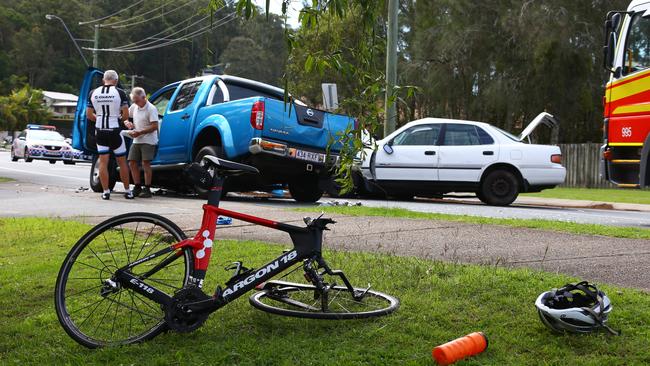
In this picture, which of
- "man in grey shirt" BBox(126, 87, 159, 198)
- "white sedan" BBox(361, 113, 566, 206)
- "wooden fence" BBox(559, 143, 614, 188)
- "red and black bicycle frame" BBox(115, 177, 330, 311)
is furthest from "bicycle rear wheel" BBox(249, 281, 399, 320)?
"wooden fence" BBox(559, 143, 614, 188)

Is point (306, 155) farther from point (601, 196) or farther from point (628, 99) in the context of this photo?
point (601, 196)

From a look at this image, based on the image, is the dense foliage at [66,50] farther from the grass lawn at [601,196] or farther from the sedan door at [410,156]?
the sedan door at [410,156]

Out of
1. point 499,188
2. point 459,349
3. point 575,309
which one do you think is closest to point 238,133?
point 499,188

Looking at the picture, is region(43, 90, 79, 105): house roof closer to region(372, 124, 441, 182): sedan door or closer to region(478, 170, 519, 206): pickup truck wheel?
region(372, 124, 441, 182): sedan door

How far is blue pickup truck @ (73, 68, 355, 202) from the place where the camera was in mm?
11070

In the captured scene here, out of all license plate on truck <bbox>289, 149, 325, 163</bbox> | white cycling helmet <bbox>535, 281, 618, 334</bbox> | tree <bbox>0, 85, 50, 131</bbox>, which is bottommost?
white cycling helmet <bbox>535, 281, 618, 334</bbox>

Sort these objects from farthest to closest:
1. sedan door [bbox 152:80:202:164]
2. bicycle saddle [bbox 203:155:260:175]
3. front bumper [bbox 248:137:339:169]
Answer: sedan door [bbox 152:80:202:164], front bumper [bbox 248:137:339:169], bicycle saddle [bbox 203:155:260:175]

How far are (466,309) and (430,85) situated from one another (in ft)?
88.3

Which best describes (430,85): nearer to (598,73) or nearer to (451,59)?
(451,59)

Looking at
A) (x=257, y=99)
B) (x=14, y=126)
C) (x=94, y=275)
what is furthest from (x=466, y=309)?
(x=14, y=126)

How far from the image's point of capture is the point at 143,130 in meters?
11.8

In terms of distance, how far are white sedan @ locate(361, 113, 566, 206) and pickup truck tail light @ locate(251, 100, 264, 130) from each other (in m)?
3.58

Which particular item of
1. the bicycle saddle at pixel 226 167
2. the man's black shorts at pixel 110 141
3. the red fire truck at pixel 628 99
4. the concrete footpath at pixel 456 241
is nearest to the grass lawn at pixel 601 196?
the red fire truck at pixel 628 99

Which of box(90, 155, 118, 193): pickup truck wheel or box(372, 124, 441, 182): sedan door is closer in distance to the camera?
box(90, 155, 118, 193): pickup truck wheel
